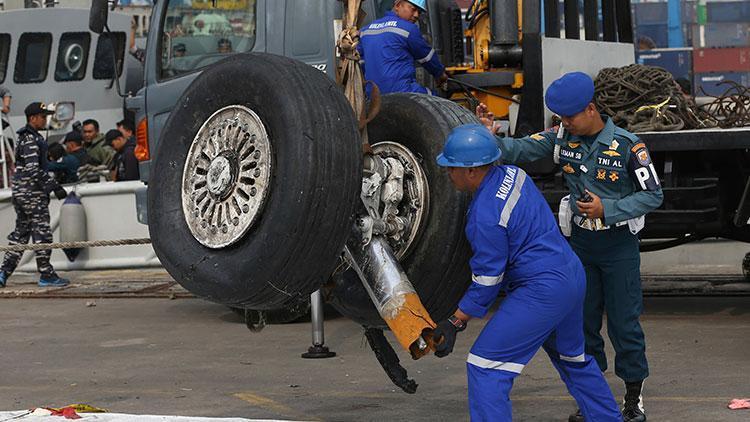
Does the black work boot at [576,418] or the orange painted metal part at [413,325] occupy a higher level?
the orange painted metal part at [413,325]

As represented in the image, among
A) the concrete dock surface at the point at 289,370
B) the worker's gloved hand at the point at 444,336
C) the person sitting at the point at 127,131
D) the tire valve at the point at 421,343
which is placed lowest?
the concrete dock surface at the point at 289,370

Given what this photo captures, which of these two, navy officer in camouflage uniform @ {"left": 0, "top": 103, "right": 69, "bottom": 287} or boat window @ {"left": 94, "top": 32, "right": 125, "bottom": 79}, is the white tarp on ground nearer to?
navy officer in camouflage uniform @ {"left": 0, "top": 103, "right": 69, "bottom": 287}

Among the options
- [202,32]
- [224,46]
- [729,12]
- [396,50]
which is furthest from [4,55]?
[396,50]

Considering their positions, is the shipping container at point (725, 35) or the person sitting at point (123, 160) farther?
the shipping container at point (725, 35)

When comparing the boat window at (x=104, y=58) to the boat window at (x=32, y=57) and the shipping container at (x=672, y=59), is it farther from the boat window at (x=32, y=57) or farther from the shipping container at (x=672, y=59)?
the shipping container at (x=672, y=59)

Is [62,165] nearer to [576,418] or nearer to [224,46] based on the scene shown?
[224,46]

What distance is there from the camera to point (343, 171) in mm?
5742

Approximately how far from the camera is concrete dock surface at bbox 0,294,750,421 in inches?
295

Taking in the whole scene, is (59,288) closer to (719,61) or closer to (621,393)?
(621,393)

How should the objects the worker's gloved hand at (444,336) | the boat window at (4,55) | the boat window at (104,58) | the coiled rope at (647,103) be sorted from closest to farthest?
the worker's gloved hand at (444,336) < the coiled rope at (647,103) < the boat window at (4,55) < the boat window at (104,58)

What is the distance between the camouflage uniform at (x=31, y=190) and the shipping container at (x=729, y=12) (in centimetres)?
1502

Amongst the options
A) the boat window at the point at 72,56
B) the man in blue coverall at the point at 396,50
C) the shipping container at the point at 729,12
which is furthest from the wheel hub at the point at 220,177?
the shipping container at the point at 729,12

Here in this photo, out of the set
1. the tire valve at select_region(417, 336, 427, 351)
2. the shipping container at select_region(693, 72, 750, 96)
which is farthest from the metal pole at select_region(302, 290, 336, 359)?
the shipping container at select_region(693, 72, 750, 96)

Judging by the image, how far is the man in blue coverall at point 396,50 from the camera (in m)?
8.98
